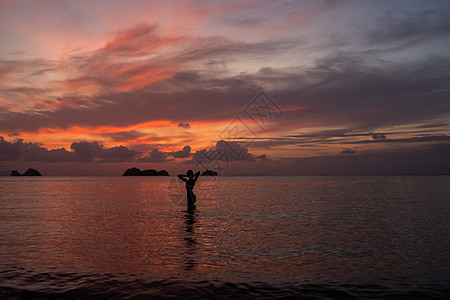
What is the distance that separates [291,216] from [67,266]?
72.3 feet

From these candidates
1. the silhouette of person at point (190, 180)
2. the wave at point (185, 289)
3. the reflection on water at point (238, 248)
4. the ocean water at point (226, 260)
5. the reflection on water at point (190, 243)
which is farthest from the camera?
the silhouette of person at point (190, 180)

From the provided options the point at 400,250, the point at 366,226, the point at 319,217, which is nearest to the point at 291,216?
the point at 319,217

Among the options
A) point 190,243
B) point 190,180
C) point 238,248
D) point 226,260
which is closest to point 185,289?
point 226,260

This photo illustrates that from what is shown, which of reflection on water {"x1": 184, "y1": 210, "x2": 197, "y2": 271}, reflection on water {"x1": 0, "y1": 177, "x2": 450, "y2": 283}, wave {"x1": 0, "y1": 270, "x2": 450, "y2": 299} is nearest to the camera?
wave {"x1": 0, "y1": 270, "x2": 450, "y2": 299}

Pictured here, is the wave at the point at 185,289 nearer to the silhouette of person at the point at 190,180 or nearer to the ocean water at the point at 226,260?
the ocean water at the point at 226,260

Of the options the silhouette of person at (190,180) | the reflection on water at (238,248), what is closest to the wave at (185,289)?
the reflection on water at (238,248)

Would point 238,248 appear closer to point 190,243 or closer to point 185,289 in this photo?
point 190,243

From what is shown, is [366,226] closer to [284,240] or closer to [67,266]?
[284,240]

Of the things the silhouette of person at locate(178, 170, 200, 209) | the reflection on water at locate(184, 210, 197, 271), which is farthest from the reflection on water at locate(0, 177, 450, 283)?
the silhouette of person at locate(178, 170, 200, 209)

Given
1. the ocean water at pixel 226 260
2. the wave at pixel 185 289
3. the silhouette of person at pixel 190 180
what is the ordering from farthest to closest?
the silhouette of person at pixel 190 180 → the ocean water at pixel 226 260 → the wave at pixel 185 289

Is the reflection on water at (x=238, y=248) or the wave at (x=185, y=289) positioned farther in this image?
the reflection on water at (x=238, y=248)

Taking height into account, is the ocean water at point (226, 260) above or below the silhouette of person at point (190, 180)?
below

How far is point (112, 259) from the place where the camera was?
15.3m

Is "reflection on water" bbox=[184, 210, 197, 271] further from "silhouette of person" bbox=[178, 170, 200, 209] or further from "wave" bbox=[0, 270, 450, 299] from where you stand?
"silhouette of person" bbox=[178, 170, 200, 209]
